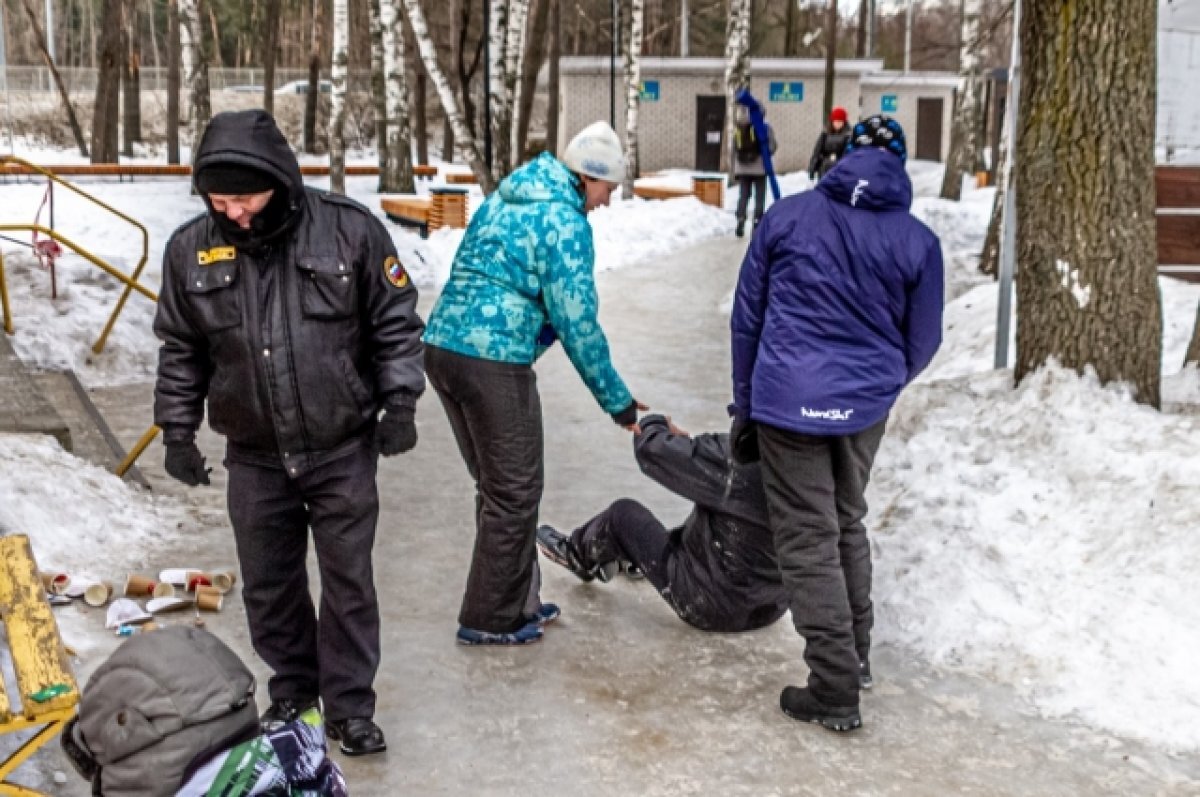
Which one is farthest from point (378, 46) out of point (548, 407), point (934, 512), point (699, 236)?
point (934, 512)

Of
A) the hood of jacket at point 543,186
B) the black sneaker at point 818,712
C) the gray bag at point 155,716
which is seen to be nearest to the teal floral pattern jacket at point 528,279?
the hood of jacket at point 543,186

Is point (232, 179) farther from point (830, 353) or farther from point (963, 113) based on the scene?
point (963, 113)

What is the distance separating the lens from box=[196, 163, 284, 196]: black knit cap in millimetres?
3412

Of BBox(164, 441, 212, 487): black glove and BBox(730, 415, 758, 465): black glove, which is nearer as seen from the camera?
BBox(164, 441, 212, 487): black glove

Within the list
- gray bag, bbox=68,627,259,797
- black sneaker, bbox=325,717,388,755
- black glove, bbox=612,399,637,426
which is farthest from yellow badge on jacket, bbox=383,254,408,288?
gray bag, bbox=68,627,259,797

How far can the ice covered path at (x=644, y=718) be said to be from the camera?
3.76m

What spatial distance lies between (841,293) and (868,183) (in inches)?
13.0

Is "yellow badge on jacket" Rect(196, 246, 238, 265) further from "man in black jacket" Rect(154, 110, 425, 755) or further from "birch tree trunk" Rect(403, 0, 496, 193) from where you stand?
"birch tree trunk" Rect(403, 0, 496, 193)

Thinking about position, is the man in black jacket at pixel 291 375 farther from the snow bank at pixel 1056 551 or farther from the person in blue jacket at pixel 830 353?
the snow bank at pixel 1056 551

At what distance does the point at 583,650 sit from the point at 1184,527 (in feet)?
6.83

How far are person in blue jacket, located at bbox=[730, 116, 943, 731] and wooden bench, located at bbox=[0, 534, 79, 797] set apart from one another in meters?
2.04

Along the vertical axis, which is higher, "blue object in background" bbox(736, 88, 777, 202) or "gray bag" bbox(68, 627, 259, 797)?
"blue object in background" bbox(736, 88, 777, 202)

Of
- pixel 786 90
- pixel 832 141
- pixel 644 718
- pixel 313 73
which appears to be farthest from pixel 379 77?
pixel 644 718

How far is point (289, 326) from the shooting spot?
361cm
